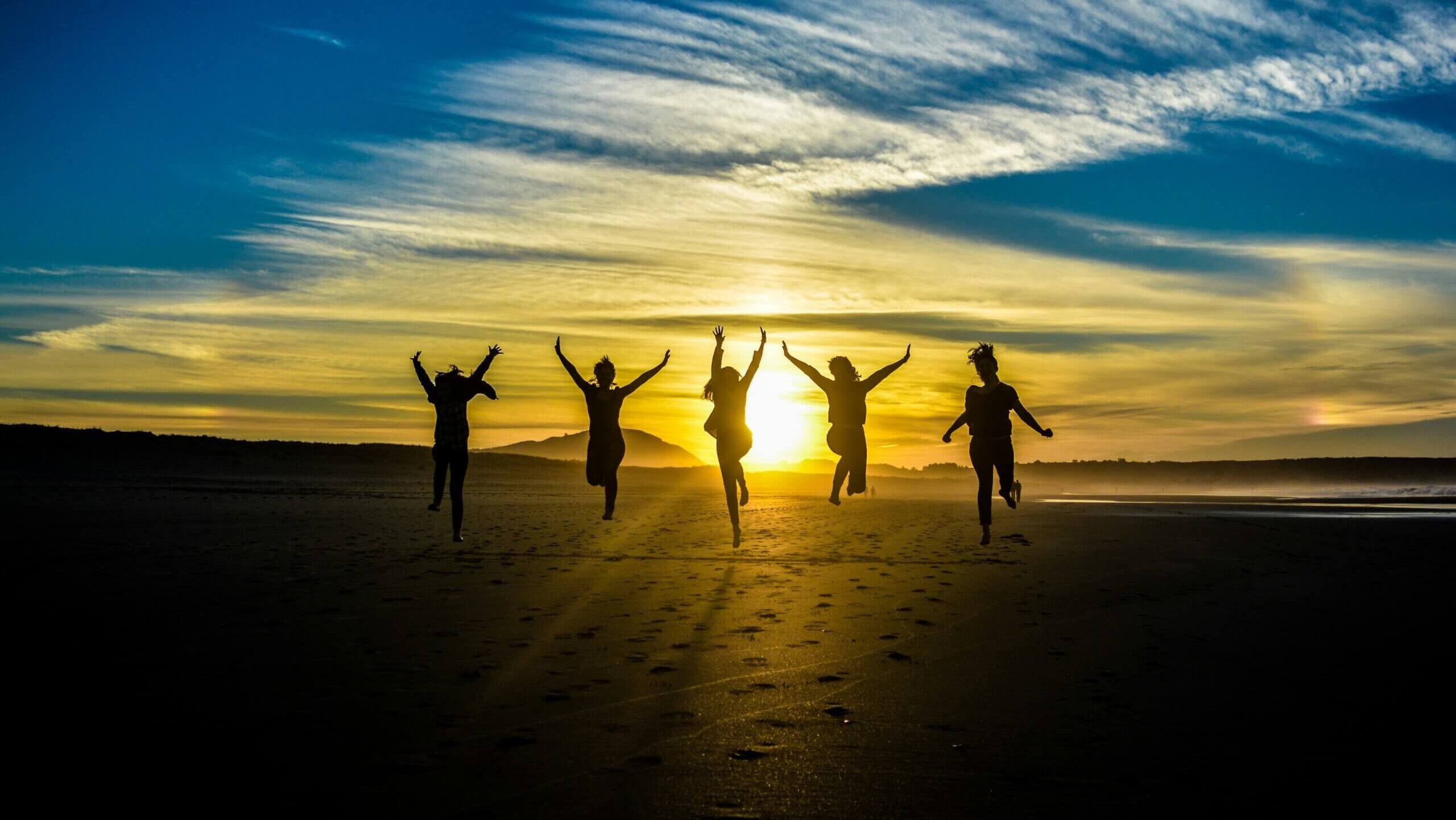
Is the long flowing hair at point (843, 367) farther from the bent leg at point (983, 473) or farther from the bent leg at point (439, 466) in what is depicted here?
the bent leg at point (439, 466)

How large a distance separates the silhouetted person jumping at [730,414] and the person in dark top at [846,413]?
1.43 m

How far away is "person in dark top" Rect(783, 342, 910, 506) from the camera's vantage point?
1664cm

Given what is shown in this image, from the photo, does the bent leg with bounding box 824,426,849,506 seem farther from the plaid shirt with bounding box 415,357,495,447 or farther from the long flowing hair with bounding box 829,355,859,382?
the plaid shirt with bounding box 415,357,495,447

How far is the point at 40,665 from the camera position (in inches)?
227

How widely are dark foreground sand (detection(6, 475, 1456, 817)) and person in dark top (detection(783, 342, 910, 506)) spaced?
4.28m

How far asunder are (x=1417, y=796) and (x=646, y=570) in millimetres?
8138

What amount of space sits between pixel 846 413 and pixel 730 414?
7.33 ft

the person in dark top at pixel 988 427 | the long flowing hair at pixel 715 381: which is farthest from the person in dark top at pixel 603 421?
the person in dark top at pixel 988 427

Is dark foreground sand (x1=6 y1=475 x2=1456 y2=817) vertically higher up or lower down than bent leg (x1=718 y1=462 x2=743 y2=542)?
lower down

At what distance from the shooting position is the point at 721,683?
221 inches

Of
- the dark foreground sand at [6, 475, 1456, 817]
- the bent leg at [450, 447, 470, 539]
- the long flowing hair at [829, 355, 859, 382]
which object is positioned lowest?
the dark foreground sand at [6, 475, 1456, 817]

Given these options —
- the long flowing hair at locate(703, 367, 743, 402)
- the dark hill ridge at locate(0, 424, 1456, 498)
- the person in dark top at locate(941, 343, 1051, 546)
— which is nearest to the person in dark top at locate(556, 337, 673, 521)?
the long flowing hair at locate(703, 367, 743, 402)

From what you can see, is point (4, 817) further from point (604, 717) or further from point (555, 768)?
point (604, 717)

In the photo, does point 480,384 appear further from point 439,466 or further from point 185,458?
point 185,458
